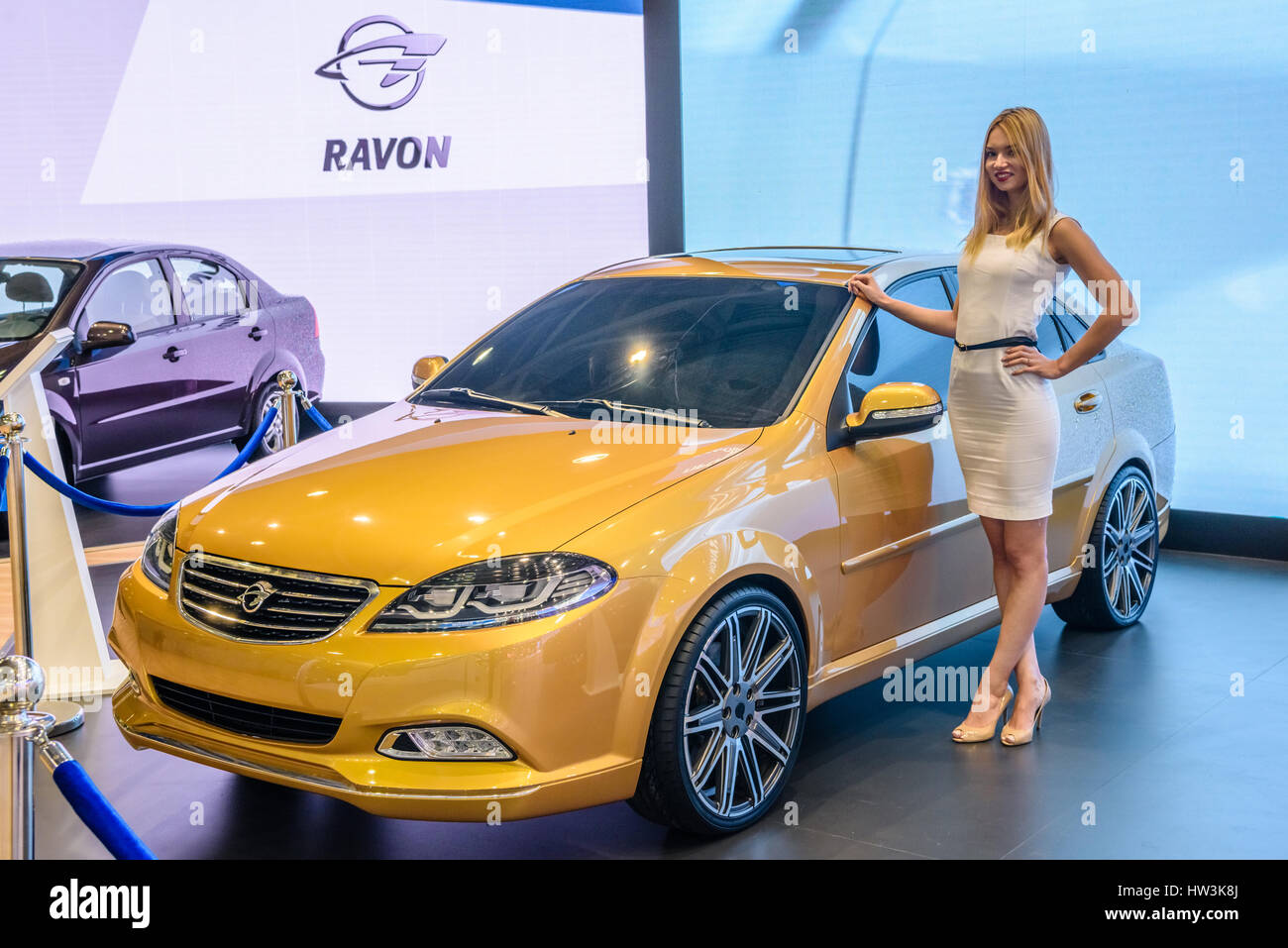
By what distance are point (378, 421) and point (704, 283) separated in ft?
3.65

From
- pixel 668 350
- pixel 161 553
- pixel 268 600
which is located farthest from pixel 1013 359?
pixel 161 553

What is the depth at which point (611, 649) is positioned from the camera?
3.06 meters

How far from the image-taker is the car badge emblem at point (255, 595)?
10.2 feet

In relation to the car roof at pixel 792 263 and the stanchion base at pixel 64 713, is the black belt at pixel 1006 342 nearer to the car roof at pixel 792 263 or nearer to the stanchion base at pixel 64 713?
the car roof at pixel 792 263

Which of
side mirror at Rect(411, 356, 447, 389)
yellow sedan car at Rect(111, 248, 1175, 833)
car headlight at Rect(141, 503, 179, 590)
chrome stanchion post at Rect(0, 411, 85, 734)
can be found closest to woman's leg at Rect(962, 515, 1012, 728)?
yellow sedan car at Rect(111, 248, 1175, 833)

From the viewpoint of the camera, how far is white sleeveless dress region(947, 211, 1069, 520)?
3.91m

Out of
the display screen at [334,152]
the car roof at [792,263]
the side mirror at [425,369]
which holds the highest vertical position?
the display screen at [334,152]

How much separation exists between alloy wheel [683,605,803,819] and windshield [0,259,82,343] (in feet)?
16.5

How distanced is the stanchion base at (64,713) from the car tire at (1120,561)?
3584 millimetres

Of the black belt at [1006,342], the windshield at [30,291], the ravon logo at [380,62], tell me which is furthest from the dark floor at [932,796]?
the ravon logo at [380,62]

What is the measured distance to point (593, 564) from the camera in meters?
3.08

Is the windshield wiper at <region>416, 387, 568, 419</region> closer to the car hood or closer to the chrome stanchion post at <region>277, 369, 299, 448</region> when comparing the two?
the car hood

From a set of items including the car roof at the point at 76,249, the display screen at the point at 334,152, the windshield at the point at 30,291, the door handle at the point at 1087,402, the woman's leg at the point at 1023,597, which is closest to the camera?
the woman's leg at the point at 1023,597
